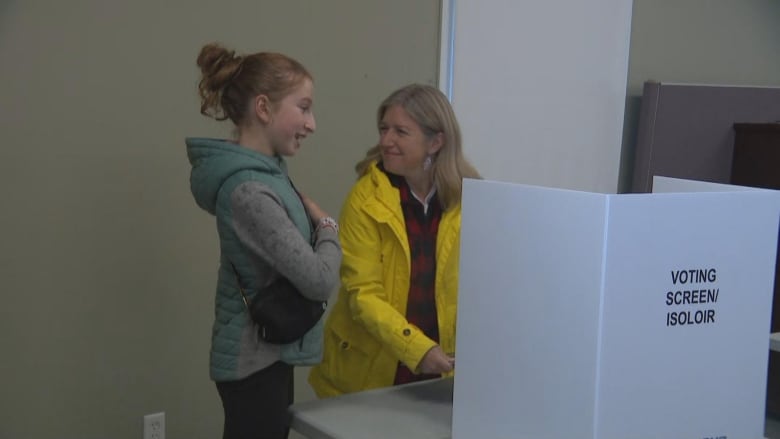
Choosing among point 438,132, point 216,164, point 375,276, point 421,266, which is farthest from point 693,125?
point 216,164

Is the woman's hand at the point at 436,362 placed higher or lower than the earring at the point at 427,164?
lower

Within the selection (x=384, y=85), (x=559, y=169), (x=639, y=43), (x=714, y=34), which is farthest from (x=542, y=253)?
(x=714, y=34)

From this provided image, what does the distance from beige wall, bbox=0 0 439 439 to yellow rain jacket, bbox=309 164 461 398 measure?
0.71m

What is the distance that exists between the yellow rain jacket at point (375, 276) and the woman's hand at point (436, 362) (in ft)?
0.75

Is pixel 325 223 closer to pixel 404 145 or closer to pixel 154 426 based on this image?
pixel 404 145

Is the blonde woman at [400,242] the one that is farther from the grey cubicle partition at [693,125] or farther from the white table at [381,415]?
the grey cubicle partition at [693,125]

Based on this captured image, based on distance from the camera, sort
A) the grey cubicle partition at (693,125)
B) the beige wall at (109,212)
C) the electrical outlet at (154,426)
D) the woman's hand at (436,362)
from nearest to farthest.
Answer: the woman's hand at (436,362)
the beige wall at (109,212)
the electrical outlet at (154,426)
the grey cubicle partition at (693,125)

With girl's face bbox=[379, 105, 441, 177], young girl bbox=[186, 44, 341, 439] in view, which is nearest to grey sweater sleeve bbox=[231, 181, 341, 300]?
young girl bbox=[186, 44, 341, 439]

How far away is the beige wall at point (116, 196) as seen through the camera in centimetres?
225

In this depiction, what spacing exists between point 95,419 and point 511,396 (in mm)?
1589

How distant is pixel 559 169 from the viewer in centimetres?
369

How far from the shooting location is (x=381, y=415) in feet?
5.04

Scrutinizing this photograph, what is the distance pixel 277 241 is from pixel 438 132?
2.14ft

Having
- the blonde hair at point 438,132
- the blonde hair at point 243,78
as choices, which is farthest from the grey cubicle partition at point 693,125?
the blonde hair at point 243,78
